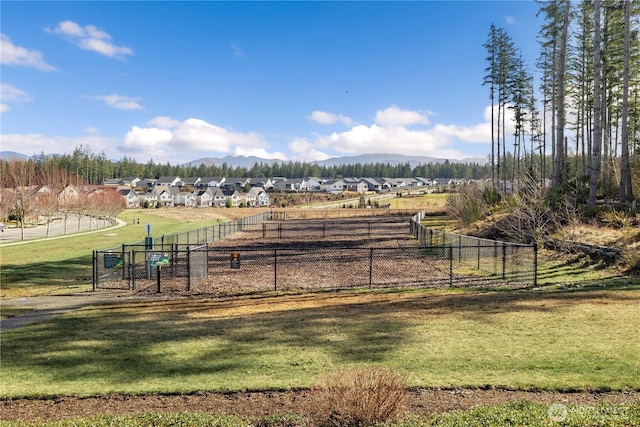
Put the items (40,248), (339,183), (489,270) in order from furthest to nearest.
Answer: (339,183)
(40,248)
(489,270)

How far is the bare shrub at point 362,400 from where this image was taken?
18.3ft

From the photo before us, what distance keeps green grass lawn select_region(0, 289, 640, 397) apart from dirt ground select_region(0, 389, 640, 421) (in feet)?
0.91

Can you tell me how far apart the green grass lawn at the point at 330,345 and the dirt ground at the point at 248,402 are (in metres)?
0.28

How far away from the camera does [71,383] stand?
8148mm

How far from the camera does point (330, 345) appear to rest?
9.88 metres

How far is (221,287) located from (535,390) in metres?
13.3

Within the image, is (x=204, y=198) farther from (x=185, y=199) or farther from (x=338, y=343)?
(x=338, y=343)

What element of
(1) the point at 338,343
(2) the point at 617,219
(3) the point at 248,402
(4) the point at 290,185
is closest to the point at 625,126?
(2) the point at 617,219

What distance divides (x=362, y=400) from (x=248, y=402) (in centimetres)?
237

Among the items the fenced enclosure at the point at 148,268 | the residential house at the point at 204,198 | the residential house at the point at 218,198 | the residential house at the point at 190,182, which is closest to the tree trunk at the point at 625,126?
the fenced enclosure at the point at 148,268

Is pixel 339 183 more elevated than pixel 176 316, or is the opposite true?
pixel 339 183

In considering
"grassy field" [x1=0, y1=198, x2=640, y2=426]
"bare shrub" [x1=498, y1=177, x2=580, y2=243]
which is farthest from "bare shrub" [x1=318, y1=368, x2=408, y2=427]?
"bare shrub" [x1=498, y1=177, x2=580, y2=243]

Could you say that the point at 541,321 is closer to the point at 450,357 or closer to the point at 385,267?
the point at 450,357

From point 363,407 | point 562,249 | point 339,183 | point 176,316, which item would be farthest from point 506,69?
point 339,183
